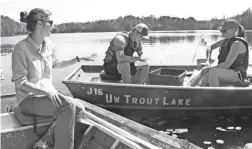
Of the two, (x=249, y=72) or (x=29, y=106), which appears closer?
(x=29, y=106)

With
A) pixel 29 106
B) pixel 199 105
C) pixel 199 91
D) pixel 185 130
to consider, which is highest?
pixel 29 106

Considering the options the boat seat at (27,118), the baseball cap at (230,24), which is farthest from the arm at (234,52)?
the boat seat at (27,118)

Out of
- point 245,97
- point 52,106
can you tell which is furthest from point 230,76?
point 52,106

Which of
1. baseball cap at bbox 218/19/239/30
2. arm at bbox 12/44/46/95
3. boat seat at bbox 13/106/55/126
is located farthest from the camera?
baseball cap at bbox 218/19/239/30

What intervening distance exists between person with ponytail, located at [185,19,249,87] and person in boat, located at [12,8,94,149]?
3.99 m

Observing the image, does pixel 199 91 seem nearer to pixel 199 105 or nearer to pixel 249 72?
pixel 199 105

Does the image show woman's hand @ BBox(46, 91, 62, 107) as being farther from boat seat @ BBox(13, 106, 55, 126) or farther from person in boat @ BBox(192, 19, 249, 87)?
person in boat @ BBox(192, 19, 249, 87)

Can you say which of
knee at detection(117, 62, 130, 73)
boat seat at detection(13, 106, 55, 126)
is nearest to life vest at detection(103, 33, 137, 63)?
knee at detection(117, 62, 130, 73)

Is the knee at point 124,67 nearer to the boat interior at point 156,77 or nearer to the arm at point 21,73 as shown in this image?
the boat interior at point 156,77

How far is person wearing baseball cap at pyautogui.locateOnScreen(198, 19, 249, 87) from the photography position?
20.4 ft

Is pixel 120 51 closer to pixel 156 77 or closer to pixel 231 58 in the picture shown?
pixel 156 77

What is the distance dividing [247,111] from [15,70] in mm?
5649

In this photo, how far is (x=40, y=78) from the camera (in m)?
3.45

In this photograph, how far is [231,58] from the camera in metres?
6.25
